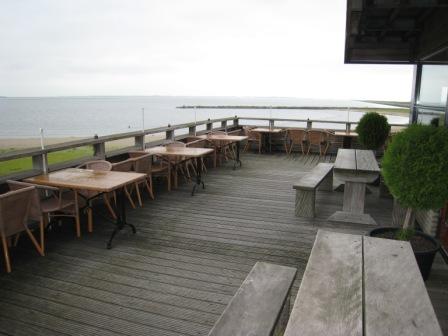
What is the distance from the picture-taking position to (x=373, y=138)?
6.17m

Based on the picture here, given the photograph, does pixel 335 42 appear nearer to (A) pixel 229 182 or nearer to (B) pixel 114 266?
(A) pixel 229 182

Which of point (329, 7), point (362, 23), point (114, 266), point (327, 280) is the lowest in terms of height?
point (114, 266)

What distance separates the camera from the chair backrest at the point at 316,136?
905 cm

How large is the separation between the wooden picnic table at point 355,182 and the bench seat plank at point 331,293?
226 cm

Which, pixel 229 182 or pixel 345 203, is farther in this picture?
pixel 229 182

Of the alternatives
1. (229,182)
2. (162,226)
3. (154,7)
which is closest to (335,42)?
(154,7)

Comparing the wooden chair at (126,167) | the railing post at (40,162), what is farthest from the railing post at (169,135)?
the railing post at (40,162)

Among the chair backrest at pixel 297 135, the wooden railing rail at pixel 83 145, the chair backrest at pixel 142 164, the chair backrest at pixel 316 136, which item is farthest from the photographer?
the chair backrest at pixel 297 135

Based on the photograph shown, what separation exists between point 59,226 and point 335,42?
15.1 m

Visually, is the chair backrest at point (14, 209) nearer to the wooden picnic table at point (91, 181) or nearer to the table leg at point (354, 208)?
the wooden picnic table at point (91, 181)

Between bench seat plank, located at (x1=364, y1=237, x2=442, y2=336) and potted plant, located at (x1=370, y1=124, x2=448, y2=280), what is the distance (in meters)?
1.02

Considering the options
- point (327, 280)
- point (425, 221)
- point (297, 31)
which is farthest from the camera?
point (297, 31)

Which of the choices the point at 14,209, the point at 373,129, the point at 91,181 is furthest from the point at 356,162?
the point at 14,209

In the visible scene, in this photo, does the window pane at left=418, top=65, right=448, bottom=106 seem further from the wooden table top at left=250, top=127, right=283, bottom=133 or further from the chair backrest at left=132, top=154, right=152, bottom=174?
the wooden table top at left=250, top=127, right=283, bottom=133
